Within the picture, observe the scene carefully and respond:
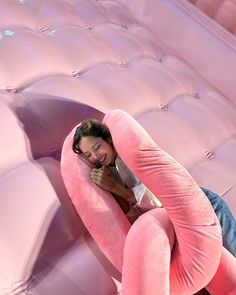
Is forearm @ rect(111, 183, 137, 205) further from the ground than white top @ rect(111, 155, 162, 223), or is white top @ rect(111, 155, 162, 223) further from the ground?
white top @ rect(111, 155, 162, 223)

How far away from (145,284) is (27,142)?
505mm

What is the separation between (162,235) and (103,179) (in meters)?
0.22

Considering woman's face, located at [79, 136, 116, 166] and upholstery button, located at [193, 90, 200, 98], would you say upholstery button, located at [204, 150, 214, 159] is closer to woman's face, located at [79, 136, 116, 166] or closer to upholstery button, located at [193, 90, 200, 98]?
upholstery button, located at [193, 90, 200, 98]

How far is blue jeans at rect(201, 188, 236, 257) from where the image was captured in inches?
39.3

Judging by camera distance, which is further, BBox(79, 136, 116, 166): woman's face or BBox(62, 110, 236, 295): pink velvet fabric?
BBox(79, 136, 116, 166): woman's face

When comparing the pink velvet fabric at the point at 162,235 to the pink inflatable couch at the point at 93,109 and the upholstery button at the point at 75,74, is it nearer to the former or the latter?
the pink inflatable couch at the point at 93,109

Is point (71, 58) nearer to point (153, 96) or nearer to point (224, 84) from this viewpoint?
point (153, 96)

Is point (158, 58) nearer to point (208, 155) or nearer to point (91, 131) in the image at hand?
point (208, 155)

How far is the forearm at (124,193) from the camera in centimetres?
96

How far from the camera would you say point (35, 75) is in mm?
1229

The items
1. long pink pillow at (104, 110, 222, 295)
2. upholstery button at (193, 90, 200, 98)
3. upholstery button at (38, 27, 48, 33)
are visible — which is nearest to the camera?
long pink pillow at (104, 110, 222, 295)

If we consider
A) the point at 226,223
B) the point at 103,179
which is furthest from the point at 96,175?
the point at 226,223

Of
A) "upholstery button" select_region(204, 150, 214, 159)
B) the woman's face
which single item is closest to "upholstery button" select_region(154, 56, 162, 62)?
"upholstery button" select_region(204, 150, 214, 159)

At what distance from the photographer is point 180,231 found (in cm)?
79
